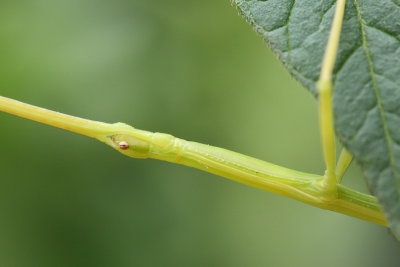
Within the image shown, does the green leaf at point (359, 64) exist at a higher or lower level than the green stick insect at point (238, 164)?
higher

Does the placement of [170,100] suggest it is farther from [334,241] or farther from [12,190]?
[334,241]

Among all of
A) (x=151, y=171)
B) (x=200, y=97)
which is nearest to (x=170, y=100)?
(x=200, y=97)

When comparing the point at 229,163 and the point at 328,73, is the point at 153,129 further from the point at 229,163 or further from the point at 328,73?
the point at 328,73

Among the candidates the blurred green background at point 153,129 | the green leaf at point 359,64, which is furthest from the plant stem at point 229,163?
the blurred green background at point 153,129

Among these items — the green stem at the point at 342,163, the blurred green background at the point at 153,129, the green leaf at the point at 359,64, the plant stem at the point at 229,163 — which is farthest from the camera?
the blurred green background at the point at 153,129

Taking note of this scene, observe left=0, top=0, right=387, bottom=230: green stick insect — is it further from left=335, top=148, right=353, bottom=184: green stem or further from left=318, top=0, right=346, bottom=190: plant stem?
left=318, top=0, right=346, bottom=190: plant stem

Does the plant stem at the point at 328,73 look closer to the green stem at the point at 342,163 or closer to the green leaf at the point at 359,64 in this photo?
the green leaf at the point at 359,64
